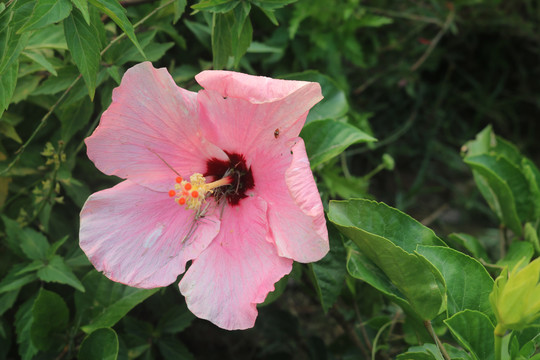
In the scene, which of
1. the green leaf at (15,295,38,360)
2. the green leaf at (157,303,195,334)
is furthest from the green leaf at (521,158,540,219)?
the green leaf at (15,295,38,360)

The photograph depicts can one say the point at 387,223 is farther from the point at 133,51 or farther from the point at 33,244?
the point at 33,244

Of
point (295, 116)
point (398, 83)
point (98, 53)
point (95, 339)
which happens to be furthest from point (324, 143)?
point (398, 83)

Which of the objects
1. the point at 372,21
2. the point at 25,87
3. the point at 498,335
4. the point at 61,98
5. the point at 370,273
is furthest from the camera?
the point at 372,21

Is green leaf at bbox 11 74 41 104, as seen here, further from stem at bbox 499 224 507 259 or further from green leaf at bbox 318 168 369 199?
stem at bbox 499 224 507 259

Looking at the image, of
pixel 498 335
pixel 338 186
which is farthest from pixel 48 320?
pixel 498 335

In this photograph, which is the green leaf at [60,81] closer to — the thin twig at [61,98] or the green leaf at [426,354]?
the thin twig at [61,98]

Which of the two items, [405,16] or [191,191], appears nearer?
[191,191]

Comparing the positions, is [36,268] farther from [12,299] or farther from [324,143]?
[324,143]
